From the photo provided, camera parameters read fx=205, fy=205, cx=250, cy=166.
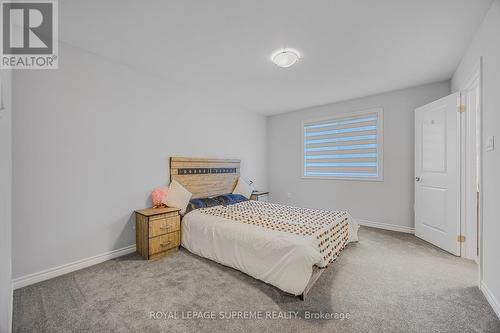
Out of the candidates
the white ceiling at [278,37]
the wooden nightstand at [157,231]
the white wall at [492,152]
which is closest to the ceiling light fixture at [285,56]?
the white ceiling at [278,37]

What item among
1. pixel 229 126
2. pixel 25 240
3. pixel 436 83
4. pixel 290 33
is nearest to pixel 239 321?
pixel 25 240

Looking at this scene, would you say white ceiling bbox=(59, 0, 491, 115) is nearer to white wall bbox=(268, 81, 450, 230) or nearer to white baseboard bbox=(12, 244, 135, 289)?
white wall bbox=(268, 81, 450, 230)

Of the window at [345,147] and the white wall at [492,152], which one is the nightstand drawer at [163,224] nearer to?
the window at [345,147]

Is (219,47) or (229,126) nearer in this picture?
(219,47)

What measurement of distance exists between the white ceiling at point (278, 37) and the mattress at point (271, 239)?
2105 millimetres

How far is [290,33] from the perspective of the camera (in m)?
2.15

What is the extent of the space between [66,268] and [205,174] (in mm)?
2238

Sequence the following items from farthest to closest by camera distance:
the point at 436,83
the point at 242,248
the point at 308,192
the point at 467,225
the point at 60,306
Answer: the point at 308,192 < the point at 436,83 < the point at 467,225 < the point at 242,248 < the point at 60,306

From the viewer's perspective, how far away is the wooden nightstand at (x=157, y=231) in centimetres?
265

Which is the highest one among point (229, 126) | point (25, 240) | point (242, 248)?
point (229, 126)

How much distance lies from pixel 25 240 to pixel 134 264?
107 centimetres

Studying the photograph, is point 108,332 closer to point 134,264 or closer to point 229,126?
point 134,264

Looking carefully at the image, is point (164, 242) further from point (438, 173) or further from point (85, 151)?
point (438, 173)

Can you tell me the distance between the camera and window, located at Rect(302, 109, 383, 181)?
4051 millimetres
